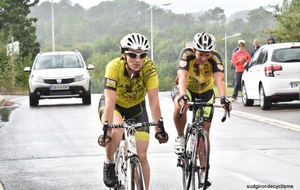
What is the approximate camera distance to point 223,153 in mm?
13031

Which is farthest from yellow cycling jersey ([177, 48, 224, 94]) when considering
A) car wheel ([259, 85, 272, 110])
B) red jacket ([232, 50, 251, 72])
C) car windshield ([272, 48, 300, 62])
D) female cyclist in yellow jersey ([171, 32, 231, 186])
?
red jacket ([232, 50, 251, 72])

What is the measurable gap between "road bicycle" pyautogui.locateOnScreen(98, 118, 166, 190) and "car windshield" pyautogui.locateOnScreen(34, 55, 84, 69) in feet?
64.7

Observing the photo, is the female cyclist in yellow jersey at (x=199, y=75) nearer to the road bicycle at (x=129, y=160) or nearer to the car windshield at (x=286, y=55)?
the road bicycle at (x=129, y=160)

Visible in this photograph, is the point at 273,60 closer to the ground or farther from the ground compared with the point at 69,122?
farther from the ground

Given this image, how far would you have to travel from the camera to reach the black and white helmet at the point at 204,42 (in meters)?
8.73

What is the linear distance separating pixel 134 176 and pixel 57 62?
21.0 metres

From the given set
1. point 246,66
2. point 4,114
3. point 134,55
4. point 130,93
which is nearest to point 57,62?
point 4,114

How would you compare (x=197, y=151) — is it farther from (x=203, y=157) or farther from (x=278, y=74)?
(x=278, y=74)

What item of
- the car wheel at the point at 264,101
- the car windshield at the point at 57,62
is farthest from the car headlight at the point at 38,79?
the car wheel at the point at 264,101

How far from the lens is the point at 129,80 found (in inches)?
309

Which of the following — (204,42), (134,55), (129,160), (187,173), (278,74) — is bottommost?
(187,173)

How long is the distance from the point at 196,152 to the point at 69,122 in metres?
11.6

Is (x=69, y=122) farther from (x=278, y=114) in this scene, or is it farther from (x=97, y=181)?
(x=97, y=181)

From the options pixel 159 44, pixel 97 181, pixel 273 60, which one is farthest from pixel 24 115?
pixel 159 44
